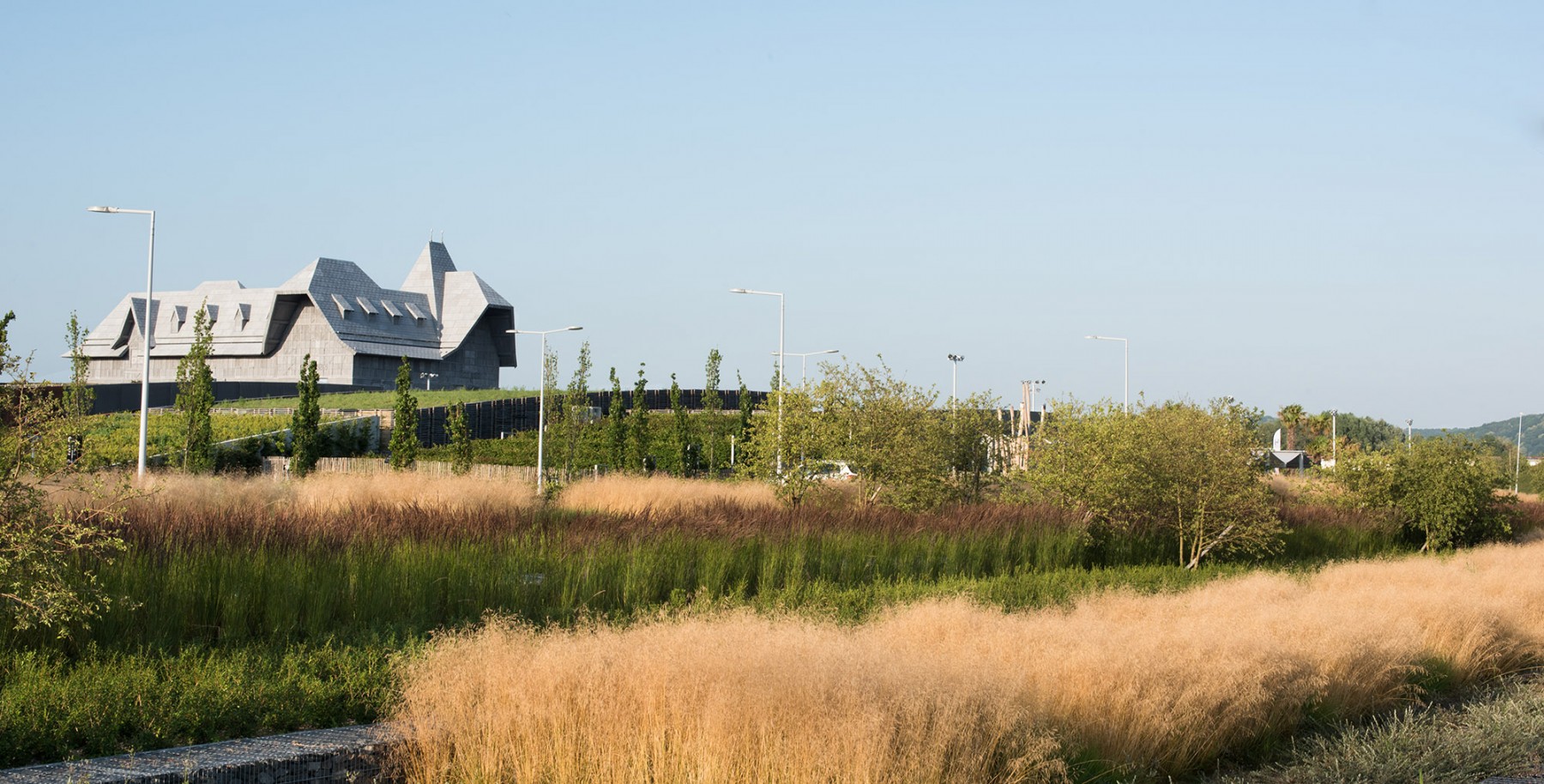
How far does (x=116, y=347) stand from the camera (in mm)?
97062

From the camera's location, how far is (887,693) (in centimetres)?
671

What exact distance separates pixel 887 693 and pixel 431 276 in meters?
94.5

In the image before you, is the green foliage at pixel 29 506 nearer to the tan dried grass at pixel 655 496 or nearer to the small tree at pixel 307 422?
the tan dried grass at pixel 655 496

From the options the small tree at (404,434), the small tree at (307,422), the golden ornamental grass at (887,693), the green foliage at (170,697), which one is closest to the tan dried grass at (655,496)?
the golden ornamental grass at (887,693)

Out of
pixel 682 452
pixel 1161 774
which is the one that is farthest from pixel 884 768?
pixel 682 452

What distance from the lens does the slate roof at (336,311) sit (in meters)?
87.8

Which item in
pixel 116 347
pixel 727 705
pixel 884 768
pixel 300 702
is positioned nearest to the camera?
pixel 884 768

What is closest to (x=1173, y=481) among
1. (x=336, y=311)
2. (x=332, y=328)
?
(x=332, y=328)

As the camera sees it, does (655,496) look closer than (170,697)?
No

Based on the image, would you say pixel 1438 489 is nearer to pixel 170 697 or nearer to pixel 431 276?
pixel 170 697

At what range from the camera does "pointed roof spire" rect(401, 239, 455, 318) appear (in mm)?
96438

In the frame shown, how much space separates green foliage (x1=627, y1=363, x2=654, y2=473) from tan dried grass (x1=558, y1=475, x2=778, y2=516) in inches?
608

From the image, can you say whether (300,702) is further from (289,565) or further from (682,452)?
(682,452)

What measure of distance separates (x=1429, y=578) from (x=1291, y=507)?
13498 millimetres
